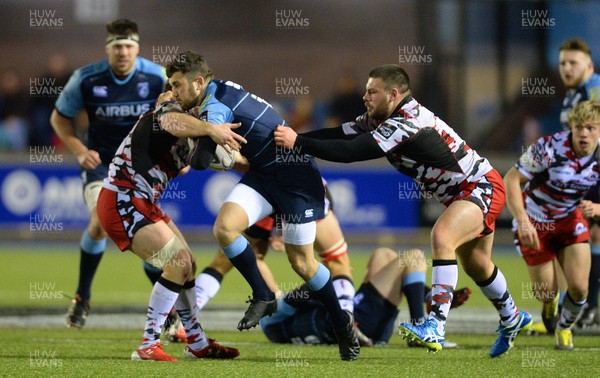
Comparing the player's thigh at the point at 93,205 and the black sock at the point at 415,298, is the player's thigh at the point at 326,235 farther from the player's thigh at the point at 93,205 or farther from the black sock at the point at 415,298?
the player's thigh at the point at 93,205

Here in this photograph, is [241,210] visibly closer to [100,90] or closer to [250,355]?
[250,355]

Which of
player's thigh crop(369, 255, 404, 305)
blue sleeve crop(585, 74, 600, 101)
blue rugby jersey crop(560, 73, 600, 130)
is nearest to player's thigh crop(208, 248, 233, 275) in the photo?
player's thigh crop(369, 255, 404, 305)

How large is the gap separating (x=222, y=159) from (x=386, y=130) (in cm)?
106

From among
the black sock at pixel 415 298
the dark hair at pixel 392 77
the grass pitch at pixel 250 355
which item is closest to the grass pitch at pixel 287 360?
the grass pitch at pixel 250 355

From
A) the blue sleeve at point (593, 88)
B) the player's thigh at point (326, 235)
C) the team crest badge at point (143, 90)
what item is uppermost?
the team crest badge at point (143, 90)

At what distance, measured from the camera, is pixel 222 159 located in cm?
668

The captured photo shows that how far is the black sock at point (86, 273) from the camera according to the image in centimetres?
845

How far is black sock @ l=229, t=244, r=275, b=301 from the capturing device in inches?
257

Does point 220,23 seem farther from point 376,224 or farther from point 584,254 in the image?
point 584,254

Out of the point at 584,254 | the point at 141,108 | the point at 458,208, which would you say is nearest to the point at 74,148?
the point at 141,108

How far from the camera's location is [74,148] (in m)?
8.52

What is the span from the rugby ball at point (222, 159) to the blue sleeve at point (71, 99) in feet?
7.75

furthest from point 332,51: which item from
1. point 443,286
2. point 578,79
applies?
point 443,286

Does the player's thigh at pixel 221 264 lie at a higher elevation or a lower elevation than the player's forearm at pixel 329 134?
lower
